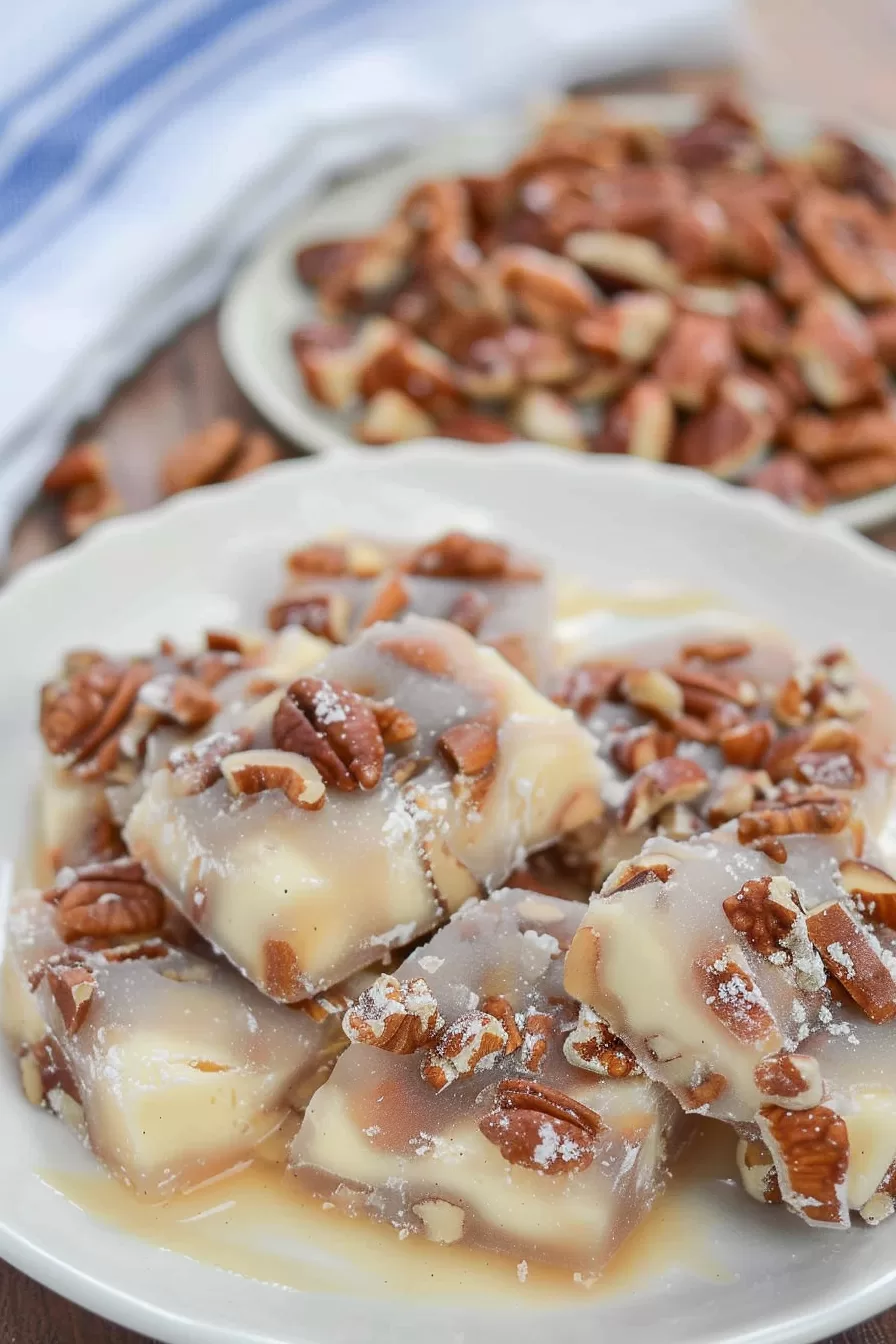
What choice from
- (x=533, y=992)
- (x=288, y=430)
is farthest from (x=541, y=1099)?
(x=288, y=430)

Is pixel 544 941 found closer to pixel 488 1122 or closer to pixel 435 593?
pixel 488 1122

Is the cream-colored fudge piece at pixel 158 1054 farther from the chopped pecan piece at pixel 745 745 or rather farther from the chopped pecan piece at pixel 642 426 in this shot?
the chopped pecan piece at pixel 642 426

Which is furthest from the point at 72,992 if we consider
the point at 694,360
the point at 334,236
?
the point at 334,236

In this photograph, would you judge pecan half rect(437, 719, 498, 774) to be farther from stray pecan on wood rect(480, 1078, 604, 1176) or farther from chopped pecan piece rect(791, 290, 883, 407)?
chopped pecan piece rect(791, 290, 883, 407)

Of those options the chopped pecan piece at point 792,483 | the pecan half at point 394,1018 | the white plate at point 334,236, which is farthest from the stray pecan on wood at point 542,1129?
the chopped pecan piece at point 792,483

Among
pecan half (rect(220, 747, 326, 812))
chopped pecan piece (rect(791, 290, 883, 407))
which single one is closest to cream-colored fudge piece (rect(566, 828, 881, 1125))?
pecan half (rect(220, 747, 326, 812))
